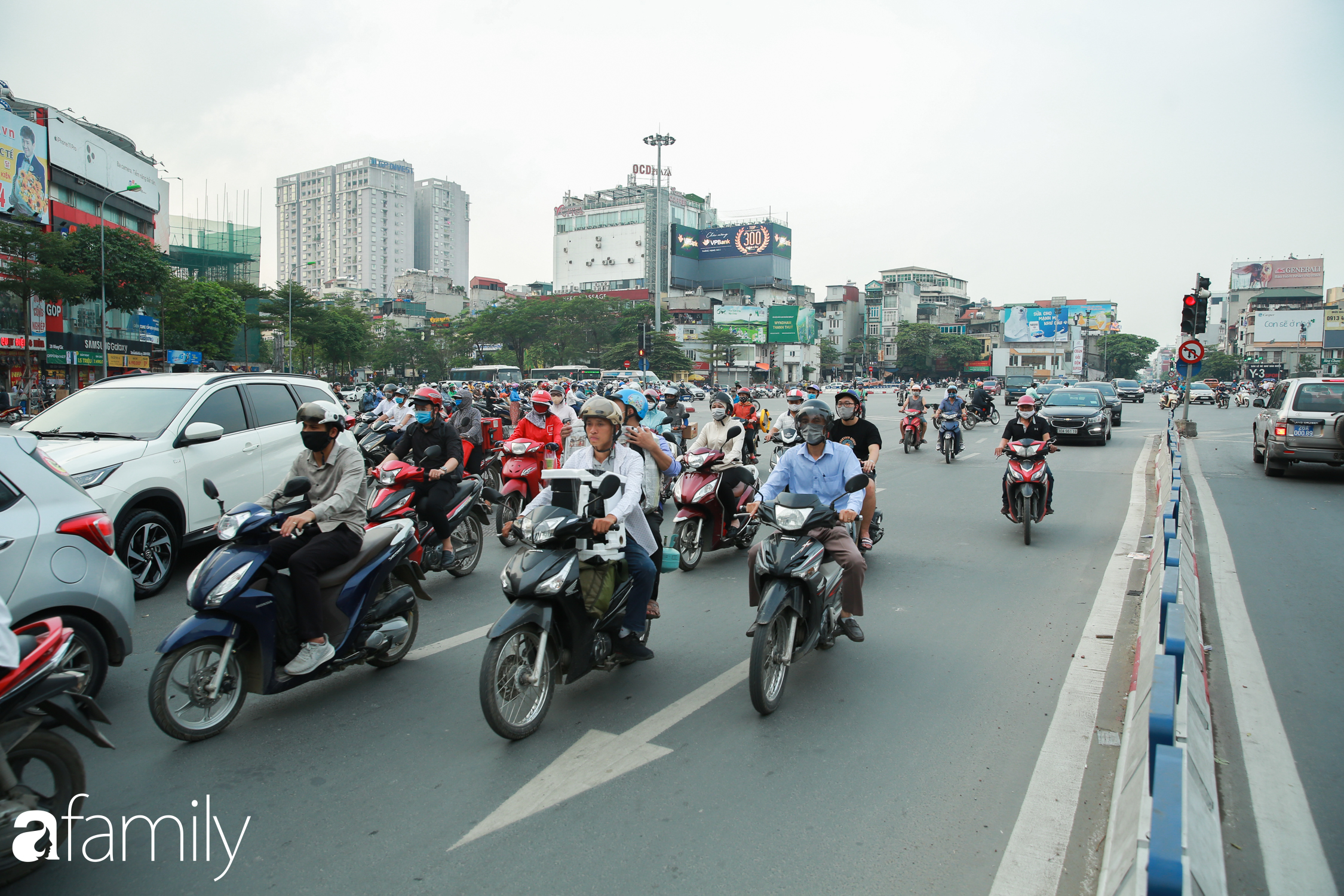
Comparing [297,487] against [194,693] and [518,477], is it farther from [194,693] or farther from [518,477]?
[518,477]

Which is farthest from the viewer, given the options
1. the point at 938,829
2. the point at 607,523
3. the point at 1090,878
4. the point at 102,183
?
the point at 102,183

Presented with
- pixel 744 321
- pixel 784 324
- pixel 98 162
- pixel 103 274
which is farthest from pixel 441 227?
pixel 103 274

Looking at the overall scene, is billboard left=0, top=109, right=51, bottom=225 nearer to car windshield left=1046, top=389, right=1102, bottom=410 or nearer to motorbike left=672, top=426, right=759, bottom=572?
motorbike left=672, top=426, right=759, bottom=572

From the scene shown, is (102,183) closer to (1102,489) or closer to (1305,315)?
(1102,489)

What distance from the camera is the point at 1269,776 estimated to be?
11.6 ft

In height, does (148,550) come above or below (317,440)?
below

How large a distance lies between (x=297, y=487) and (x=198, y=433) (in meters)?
2.74

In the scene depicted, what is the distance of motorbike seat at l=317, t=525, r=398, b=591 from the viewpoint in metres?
4.29

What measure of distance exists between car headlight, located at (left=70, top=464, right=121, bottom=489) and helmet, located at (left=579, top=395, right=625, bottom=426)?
3.87 m

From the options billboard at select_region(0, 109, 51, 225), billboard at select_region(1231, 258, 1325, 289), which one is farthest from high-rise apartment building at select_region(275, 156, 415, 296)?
billboard at select_region(1231, 258, 1325, 289)

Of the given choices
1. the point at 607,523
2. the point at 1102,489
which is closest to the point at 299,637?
the point at 607,523

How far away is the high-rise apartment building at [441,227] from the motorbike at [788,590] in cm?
16945

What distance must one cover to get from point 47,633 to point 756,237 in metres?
113

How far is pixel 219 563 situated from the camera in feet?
12.8
